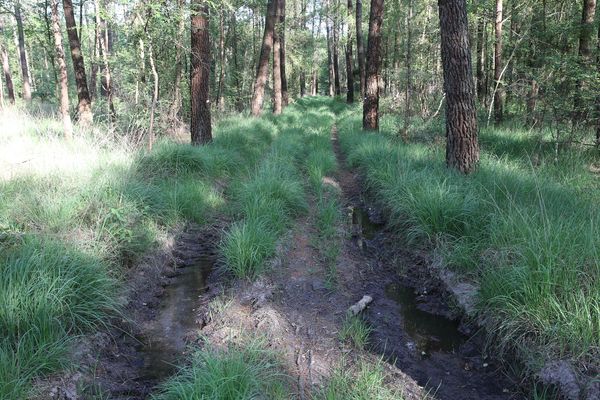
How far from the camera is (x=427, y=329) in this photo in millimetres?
3809

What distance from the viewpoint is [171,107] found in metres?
11.7

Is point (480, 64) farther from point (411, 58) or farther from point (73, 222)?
point (73, 222)

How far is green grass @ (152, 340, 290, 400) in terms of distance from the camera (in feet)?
8.35

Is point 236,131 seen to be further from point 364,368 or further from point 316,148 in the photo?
point 364,368

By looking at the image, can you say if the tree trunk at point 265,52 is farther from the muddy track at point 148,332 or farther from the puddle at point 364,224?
the muddy track at point 148,332

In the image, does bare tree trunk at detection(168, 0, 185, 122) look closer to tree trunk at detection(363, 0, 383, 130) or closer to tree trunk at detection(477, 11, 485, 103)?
tree trunk at detection(363, 0, 383, 130)

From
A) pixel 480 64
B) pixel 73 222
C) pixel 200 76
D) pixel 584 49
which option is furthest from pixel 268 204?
pixel 480 64

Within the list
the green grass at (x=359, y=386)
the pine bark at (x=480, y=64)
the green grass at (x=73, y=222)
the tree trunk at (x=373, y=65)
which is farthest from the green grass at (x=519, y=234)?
the pine bark at (x=480, y=64)

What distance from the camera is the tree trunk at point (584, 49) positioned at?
7.04 metres

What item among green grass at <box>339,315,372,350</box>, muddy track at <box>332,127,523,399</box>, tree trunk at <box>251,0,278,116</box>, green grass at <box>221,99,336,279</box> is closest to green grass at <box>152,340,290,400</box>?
green grass at <box>339,315,372,350</box>

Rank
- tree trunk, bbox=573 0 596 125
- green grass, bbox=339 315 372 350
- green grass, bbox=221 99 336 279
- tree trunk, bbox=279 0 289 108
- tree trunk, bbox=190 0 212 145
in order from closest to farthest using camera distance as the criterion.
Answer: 1. green grass, bbox=339 315 372 350
2. green grass, bbox=221 99 336 279
3. tree trunk, bbox=573 0 596 125
4. tree trunk, bbox=190 0 212 145
5. tree trunk, bbox=279 0 289 108

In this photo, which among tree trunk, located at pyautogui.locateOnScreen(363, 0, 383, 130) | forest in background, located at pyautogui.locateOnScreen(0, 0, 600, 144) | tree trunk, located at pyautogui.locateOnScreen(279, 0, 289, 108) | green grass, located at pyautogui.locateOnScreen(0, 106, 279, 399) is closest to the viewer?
green grass, located at pyautogui.locateOnScreen(0, 106, 279, 399)

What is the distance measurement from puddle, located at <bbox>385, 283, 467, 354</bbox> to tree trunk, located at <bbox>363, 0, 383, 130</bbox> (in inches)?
352

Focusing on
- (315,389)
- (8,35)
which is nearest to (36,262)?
(315,389)
